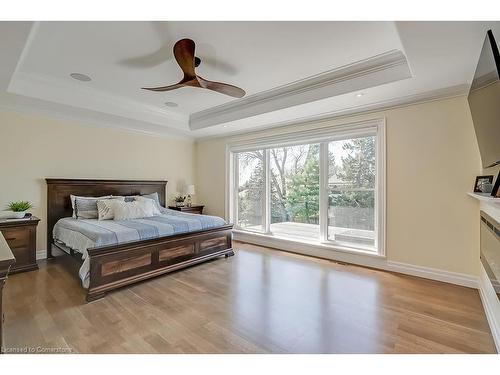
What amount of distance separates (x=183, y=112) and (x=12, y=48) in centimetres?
274

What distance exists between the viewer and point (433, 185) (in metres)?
3.12

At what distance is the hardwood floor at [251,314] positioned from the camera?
1828 millimetres

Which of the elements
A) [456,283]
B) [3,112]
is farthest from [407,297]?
[3,112]

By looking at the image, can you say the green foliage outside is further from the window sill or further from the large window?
the window sill

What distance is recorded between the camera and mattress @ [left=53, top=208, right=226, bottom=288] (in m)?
2.69

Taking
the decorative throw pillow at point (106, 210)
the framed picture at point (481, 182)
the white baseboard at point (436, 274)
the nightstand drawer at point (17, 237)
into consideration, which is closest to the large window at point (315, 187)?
the white baseboard at point (436, 274)

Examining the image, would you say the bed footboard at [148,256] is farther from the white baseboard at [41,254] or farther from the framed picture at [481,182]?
the framed picture at [481,182]

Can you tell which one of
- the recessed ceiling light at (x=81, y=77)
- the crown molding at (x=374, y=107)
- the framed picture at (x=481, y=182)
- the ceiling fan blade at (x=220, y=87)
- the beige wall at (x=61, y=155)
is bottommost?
the framed picture at (x=481, y=182)

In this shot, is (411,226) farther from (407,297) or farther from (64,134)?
(64,134)

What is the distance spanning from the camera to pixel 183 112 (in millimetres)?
4758

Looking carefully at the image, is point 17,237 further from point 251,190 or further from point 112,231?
point 251,190

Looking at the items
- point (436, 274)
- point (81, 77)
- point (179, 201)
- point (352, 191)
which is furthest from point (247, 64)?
point (179, 201)

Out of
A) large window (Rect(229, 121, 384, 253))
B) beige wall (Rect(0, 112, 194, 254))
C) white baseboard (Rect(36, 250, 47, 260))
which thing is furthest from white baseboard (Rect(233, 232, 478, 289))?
white baseboard (Rect(36, 250, 47, 260))

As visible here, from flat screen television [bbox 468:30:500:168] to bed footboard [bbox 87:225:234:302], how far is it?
129 inches
